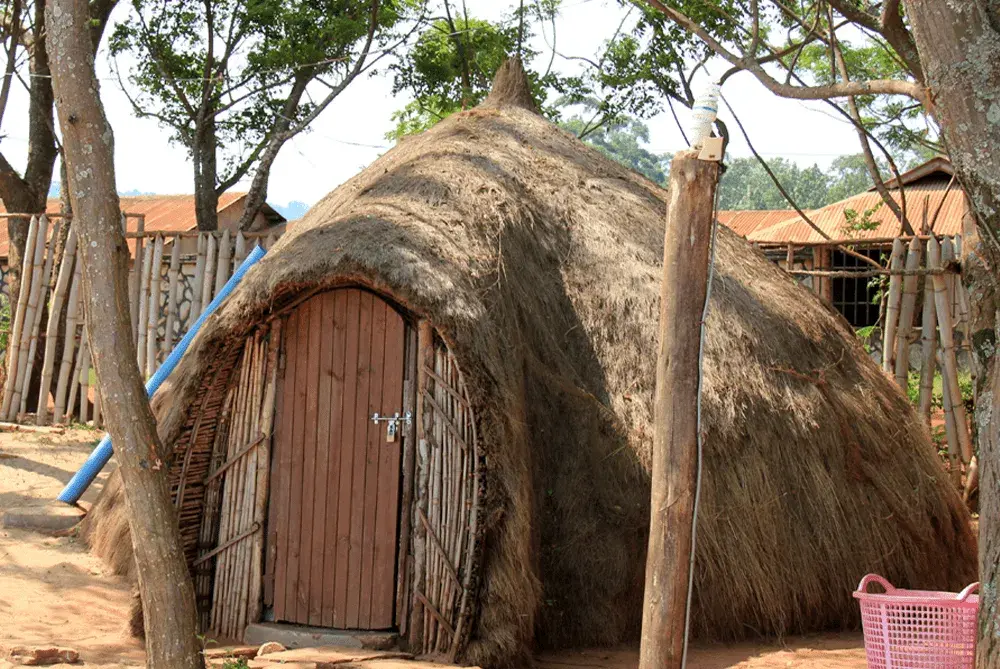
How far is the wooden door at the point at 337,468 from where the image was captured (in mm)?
6340

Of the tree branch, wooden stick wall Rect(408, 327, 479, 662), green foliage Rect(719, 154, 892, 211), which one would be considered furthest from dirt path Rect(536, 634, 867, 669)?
green foliage Rect(719, 154, 892, 211)

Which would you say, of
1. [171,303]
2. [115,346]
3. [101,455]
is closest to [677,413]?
[115,346]

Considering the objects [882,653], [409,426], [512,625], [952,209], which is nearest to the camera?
[882,653]

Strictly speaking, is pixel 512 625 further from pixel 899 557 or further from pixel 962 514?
pixel 962 514

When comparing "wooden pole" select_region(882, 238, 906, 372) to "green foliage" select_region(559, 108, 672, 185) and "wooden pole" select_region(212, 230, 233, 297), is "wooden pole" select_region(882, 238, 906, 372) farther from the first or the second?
"green foliage" select_region(559, 108, 672, 185)

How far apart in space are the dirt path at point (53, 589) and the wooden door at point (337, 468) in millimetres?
987

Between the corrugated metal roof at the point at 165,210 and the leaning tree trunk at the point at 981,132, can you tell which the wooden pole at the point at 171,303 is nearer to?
the leaning tree trunk at the point at 981,132

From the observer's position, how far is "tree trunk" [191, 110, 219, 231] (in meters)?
15.7

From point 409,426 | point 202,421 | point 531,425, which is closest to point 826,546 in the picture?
point 531,425

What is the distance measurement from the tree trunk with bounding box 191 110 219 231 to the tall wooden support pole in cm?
1241

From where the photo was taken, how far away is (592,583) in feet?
21.2

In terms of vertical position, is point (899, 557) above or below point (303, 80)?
below

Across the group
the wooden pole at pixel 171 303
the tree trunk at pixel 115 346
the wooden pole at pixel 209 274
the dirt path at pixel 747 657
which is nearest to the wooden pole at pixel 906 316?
the dirt path at pixel 747 657

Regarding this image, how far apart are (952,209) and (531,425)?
592 inches
